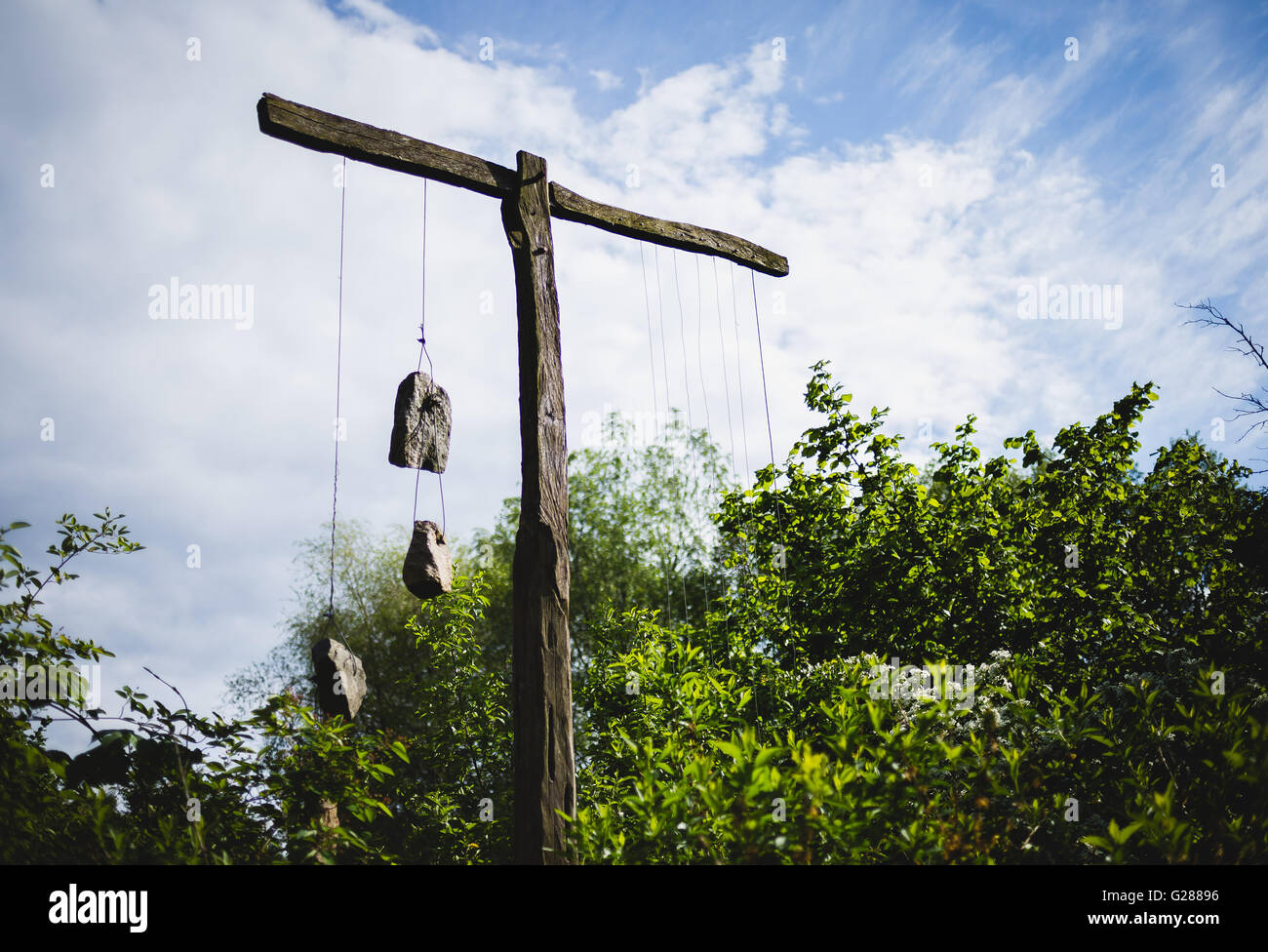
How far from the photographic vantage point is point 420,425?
4.62m

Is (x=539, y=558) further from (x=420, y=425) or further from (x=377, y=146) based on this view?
(x=377, y=146)

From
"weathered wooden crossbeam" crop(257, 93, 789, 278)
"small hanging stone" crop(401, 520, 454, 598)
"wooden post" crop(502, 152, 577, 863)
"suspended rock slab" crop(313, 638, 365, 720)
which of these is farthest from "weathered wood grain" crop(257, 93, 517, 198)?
"suspended rock slab" crop(313, 638, 365, 720)

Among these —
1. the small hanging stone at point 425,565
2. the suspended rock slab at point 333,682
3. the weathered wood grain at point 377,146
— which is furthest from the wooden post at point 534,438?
the suspended rock slab at point 333,682

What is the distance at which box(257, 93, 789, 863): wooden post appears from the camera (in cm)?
403

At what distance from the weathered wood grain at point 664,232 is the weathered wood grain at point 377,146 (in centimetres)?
46

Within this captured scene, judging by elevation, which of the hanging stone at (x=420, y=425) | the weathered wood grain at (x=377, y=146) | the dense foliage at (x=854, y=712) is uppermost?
the weathered wood grain at (x=377, y=146)

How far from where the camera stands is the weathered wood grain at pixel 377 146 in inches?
169

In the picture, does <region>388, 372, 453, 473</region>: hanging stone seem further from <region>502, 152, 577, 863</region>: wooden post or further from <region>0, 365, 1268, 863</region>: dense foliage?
<region>0, 365, 1268, 863</region>: dense foliage

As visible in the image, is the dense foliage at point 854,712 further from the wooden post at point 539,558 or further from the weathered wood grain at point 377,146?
the weathered wood grain at point 377,146

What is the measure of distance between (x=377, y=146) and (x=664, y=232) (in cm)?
214

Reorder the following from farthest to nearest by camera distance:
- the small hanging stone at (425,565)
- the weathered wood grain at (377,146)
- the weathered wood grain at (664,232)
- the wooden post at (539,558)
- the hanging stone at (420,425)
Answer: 1. the weathered wood grain at (664,232)
2. the hanging stone at (420,425)
3. the small hanging stone at (425,565)
4. the weathered wood grain at (377,146)
5. the wooden post at (539,558)

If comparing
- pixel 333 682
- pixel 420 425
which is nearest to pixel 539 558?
pixel 420 425

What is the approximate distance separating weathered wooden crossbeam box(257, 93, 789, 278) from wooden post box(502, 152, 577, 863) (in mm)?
195

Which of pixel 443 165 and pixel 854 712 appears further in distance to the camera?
pixel 443 165
